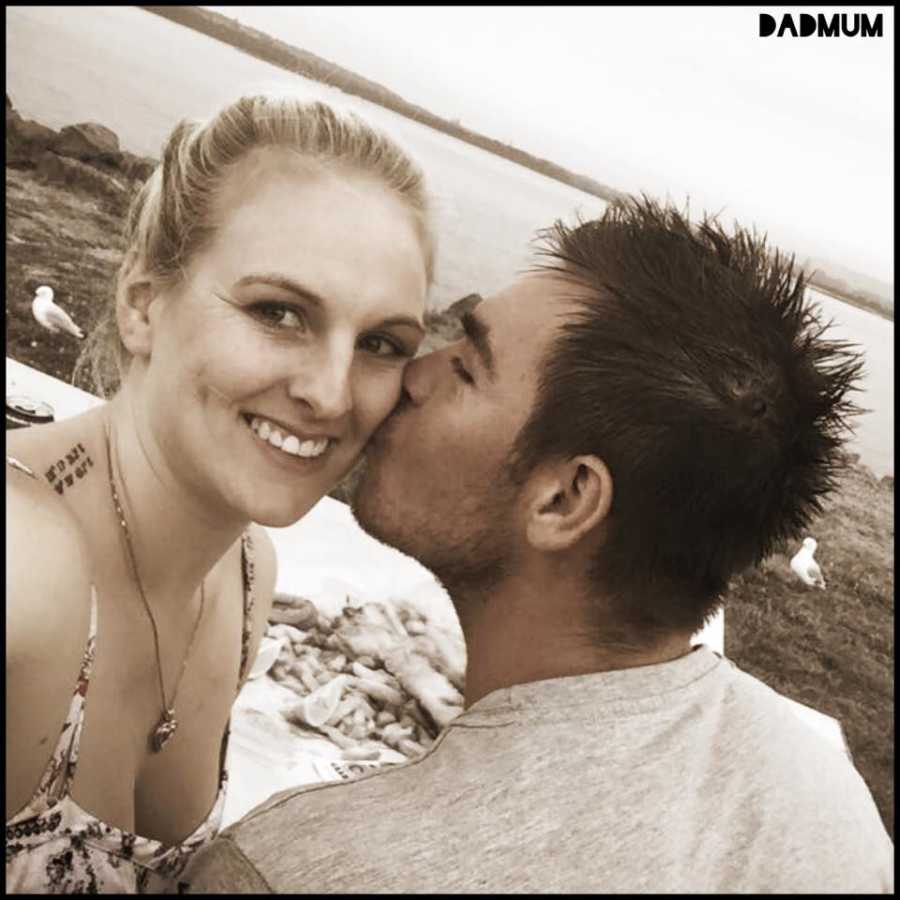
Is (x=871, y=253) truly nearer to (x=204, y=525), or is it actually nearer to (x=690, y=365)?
(x=690, y=365)

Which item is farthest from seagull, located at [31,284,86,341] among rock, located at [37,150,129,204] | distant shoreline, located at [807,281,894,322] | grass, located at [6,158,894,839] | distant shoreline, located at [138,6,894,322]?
distant shoreline, located at [807,281,894,322]

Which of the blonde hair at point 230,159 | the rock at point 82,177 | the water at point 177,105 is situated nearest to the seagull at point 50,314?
the rock at point 82,177

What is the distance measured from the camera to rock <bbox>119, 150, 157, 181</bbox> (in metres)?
3.10

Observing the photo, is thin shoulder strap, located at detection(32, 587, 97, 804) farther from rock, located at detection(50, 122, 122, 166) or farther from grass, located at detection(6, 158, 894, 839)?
rock, located at detection(50, 122, 122, 166)

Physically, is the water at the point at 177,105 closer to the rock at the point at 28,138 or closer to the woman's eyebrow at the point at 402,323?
the rock at the point at 28,138

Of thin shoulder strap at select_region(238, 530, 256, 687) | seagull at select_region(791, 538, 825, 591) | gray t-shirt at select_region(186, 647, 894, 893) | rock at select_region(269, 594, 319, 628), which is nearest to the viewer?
gray t-shirt at select_region(186, 647, 894, 893)

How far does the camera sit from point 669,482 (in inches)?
47.2

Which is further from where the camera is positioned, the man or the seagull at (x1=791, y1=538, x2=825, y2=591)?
the seagull at (x1=791, y1=538, x2=825, y2=591)

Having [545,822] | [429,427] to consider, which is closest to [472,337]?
[429,427]

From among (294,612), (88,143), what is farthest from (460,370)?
(88,143)

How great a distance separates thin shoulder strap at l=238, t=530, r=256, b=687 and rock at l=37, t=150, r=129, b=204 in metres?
1.97

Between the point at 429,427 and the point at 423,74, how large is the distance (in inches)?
78.3

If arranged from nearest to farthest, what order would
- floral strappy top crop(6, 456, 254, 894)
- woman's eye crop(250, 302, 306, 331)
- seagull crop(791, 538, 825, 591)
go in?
1. floral strappy top crop(6, 456, 254, 894)
2. woman's eye crop(250, 302, 306, 331)
3. seagull crop(791, 538, 825, 591)

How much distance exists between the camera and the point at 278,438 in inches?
48.1
